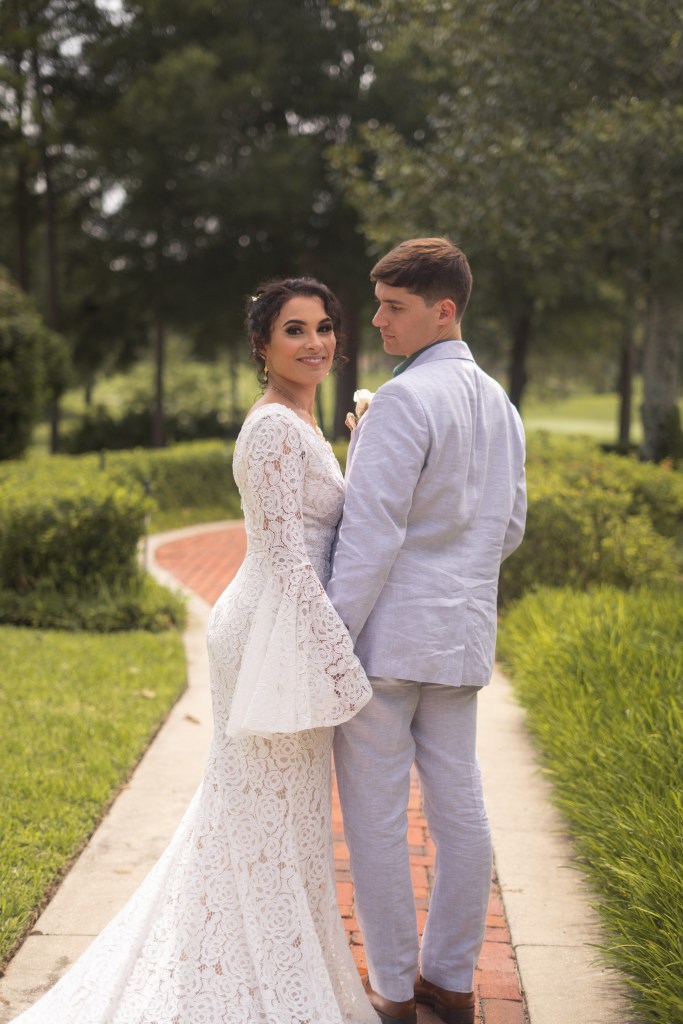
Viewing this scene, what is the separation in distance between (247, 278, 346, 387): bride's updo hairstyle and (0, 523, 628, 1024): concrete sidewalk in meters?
1.90

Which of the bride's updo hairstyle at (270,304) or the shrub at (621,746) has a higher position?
the bride's updo hairstyle at (270,304)

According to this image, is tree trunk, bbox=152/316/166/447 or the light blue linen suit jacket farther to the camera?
tree trunk, bbox=152/316/166/447

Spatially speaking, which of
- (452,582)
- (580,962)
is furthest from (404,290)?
(580,962)

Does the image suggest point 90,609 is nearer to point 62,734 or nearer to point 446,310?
point 62,734

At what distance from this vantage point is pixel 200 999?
8.45 ft

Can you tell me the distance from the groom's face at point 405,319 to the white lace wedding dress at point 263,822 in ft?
1.09

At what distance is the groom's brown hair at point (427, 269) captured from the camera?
256 cm

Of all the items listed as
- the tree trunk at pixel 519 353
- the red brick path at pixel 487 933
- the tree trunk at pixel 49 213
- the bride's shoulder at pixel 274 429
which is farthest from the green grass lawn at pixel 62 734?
the tree trunk at pixel 519 353

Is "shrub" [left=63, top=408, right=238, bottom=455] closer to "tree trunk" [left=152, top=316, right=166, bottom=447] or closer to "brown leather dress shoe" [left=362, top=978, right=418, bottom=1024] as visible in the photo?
"tree trunk" [left=152, top=316, right=166, bottom=447]

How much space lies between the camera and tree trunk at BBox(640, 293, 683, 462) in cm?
1555

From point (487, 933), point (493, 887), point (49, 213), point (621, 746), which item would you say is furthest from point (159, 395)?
point (487, 933)

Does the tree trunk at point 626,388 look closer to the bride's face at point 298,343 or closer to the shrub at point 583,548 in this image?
the shrub at point 583,548

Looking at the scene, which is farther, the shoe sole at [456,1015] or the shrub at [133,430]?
the shrub at [133,430]

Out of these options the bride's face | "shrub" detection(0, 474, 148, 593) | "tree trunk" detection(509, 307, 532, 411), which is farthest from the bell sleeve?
"tree trunk" detection(509, 307, 532, 411)
